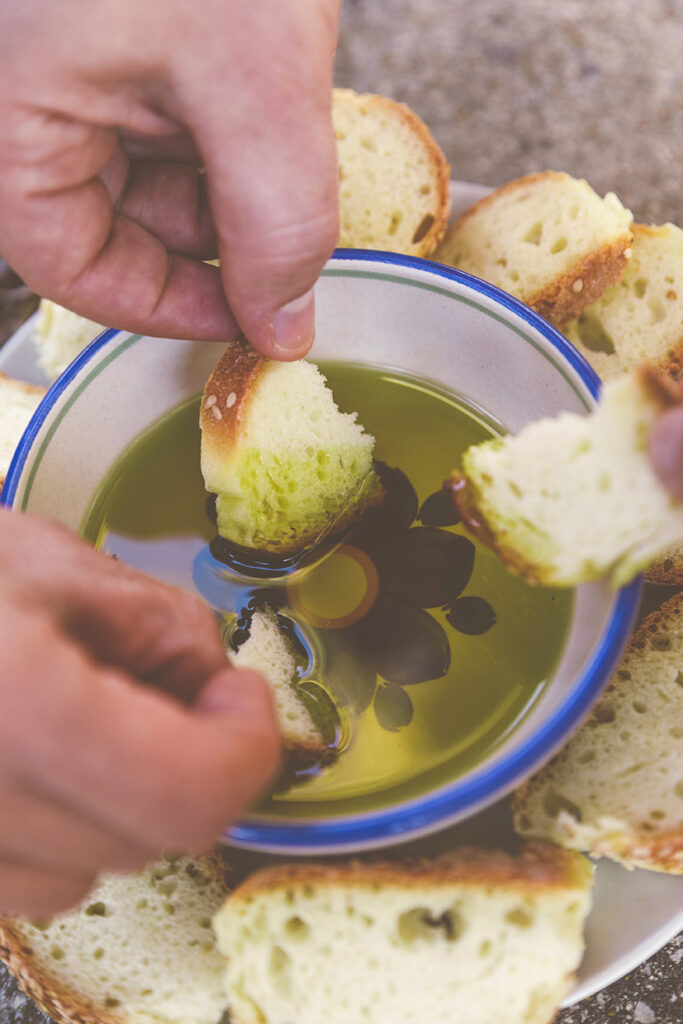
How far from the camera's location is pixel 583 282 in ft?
4.82

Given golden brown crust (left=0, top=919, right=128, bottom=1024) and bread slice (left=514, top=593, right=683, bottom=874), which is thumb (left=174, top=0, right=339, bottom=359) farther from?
golden brown crust (left=0, top=919, right=128, bottom=1024)

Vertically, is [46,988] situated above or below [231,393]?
below

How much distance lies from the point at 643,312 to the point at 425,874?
3.37 ft

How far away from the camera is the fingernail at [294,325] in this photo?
1.19 m

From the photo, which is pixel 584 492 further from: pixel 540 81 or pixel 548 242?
pixel 540 81

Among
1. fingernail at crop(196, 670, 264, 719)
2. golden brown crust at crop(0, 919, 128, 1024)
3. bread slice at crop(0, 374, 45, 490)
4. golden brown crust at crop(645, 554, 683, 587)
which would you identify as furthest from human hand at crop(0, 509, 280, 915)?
golden brown crust at crop(645, 554, 683, 587)

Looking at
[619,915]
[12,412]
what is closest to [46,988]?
[619,915]

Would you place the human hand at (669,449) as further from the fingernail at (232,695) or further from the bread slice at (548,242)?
the bread slice at (548,242)

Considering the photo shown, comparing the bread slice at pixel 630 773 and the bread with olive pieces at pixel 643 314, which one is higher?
the bread with olive pieces at pixel 643 314

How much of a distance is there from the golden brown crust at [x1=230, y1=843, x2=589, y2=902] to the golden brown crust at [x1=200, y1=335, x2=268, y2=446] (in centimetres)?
61

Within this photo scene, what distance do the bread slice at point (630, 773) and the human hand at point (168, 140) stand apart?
0.70 m

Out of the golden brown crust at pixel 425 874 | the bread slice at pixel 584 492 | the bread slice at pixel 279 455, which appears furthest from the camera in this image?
the bread slice at pixel 279 455

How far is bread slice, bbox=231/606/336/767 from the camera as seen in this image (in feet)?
3.95

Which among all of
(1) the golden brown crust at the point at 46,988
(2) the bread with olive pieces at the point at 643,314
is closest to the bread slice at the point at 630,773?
(2) the bread with olive pieces at the point at 643,314
